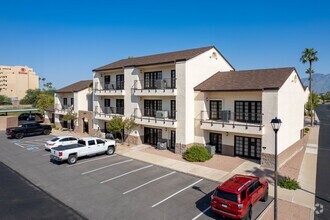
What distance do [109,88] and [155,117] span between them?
9105mm

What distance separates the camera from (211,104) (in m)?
21.4

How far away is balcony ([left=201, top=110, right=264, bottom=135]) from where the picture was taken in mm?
17686

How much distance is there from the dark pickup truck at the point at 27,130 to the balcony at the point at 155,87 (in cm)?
1649

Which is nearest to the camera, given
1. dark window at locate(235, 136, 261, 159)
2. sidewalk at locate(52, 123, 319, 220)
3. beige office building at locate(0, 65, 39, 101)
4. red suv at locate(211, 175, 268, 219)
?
red suv at locate(211, 175, 268, 219)

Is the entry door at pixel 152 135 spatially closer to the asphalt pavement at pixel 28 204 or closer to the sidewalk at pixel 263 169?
the sidewalk at pixel 263 169

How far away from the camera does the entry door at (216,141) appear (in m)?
21.1

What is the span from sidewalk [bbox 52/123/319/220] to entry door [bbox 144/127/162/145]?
995mm

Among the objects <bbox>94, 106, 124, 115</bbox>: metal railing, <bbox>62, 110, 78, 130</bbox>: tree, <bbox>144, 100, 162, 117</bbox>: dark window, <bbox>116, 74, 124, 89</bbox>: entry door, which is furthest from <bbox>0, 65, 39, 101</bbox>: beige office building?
<bbox>144, 100, 162, 117</bbox>: dark window

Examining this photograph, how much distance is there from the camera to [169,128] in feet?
74.0

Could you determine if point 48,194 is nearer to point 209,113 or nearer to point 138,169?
point 138,169

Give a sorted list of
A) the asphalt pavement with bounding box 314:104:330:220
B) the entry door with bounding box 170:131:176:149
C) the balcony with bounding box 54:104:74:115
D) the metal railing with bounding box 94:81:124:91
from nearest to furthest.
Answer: the asphalt pavement with bounding box 314:104:330:220
the entry door with bounding box 170:131:176:149
the metal railing with bounding box 94:81:124:91
the balcony with bounding box 54:104:74:115

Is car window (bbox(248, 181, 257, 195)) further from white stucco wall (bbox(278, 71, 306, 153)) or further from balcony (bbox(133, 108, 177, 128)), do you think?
balcony (bbox(133, 108, 177, 128))

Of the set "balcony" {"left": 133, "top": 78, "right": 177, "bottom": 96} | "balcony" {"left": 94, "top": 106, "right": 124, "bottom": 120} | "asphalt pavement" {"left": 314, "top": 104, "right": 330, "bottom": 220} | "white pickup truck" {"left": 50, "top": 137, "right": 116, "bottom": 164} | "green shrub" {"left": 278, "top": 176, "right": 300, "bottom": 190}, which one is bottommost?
"asphalt pavement" {"left": 314, "top": 104, "right": 330, "bottom": 220}

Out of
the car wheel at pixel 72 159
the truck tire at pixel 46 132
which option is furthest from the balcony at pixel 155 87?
the truck tire at pixel 46 132
